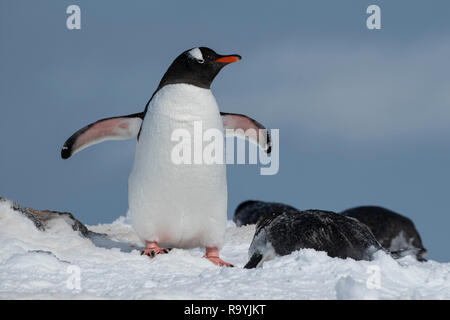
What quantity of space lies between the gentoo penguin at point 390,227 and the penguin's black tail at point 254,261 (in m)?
7.26

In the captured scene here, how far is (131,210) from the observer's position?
5.98 metres

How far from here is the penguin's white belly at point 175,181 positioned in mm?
5594

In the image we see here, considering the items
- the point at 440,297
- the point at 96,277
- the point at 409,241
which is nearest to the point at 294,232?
the point at 440,297

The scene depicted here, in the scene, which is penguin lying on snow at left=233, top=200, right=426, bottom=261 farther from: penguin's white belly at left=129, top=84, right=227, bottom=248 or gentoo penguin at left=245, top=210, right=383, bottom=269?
gentoo penguin at left=245, top=210, right=383, bottom=269

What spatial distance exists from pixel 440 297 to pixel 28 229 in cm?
466

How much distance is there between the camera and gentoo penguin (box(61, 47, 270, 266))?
18.4 ft

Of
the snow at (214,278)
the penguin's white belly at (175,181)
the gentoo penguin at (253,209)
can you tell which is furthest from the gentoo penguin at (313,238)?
the gentoo penguin at (253,209)

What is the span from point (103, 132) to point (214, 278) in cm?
306

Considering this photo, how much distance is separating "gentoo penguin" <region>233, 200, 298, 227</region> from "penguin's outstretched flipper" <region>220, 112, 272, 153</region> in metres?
5.83

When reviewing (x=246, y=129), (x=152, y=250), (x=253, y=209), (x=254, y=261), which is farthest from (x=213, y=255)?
(x=253, y=209)

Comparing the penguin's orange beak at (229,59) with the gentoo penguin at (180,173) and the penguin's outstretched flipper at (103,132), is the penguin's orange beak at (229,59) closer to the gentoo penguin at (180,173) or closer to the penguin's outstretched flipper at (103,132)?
the gentoo penguin at (180,173)

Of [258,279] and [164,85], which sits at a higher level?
[164,85]

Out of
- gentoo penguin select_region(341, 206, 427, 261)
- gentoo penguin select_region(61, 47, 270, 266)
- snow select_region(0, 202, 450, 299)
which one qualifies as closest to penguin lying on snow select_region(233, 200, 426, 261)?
gentoo penguin select_region(341, 206, 427, 261)
